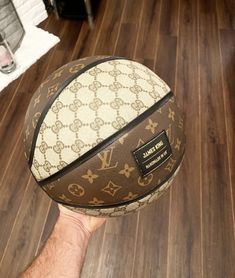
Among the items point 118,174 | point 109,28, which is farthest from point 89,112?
point 109,28

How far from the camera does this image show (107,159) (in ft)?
2.84

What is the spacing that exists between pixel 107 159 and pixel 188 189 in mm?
1406

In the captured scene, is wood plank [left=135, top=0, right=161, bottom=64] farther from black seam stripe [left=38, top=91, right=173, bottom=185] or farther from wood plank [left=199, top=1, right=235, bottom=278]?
black seam stripe [left=38, top=91, right=173, bottom=185]

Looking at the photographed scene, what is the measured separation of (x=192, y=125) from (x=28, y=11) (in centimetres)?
219

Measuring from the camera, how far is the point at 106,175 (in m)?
0.87

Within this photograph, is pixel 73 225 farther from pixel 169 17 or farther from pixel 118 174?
pixel 169 17

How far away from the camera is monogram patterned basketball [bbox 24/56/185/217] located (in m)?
0.86

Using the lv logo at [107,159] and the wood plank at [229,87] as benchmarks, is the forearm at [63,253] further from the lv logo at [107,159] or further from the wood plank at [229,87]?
the wood plank at [229,87]

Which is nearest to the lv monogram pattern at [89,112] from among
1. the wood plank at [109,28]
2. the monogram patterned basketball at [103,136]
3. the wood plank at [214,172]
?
the monogram patterned basketball at [103,136]

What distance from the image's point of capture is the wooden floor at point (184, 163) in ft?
6.25

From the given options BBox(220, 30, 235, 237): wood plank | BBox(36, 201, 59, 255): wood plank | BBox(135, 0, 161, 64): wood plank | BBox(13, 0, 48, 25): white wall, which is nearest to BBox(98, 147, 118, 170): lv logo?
BBox(36, 201, 59, 255): wood plank

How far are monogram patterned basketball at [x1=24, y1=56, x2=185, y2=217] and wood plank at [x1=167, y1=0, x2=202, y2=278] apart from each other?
3.64ft

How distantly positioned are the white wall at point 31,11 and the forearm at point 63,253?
8.51ft

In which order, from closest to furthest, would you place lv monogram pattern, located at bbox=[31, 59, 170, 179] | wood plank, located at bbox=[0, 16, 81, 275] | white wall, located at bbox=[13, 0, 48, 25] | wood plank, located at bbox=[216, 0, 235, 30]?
1. lv monogram pattern, located at bbox=[31, 59, 170, 179]
2. wood plank, located at bbox=[0, 16, 81, 275]
3. wood plank, located at bbox=[216, 0, 235, 30]
4. white wall, located at bbox=[13, 0, 48, 25]
